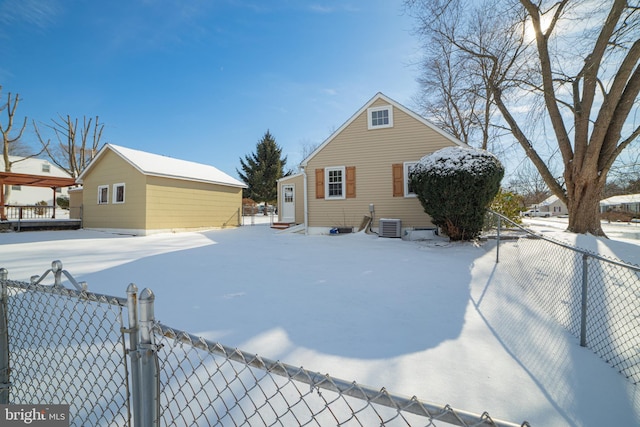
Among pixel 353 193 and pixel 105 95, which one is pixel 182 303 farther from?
pixel 105 95

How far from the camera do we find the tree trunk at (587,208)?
30.4 feet

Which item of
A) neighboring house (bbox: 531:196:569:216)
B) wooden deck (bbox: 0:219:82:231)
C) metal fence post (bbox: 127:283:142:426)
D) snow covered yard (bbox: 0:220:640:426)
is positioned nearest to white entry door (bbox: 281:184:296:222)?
snow covered yard (bbox: 0:220:640:426)

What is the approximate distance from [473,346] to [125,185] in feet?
50.8

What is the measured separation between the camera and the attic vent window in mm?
11047

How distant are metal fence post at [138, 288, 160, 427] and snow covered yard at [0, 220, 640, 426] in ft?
4.70

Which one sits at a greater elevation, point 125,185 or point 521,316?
point 125,185

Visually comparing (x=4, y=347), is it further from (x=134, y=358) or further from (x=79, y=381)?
(x=134, y=358)

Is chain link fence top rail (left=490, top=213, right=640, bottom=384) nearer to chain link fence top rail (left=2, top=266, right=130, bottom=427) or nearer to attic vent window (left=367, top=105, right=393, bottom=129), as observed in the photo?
chain link fence top rail (left=2, top=266, right=130, bottom=427)

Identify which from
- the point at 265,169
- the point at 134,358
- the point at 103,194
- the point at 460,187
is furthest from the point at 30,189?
the point at 134,358

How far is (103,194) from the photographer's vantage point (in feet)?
47.3

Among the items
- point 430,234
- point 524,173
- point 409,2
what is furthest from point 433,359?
point 524,173

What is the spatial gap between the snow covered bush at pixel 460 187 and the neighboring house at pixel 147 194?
1166 cm

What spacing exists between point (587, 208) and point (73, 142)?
124 ft

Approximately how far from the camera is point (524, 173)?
35344 mm
